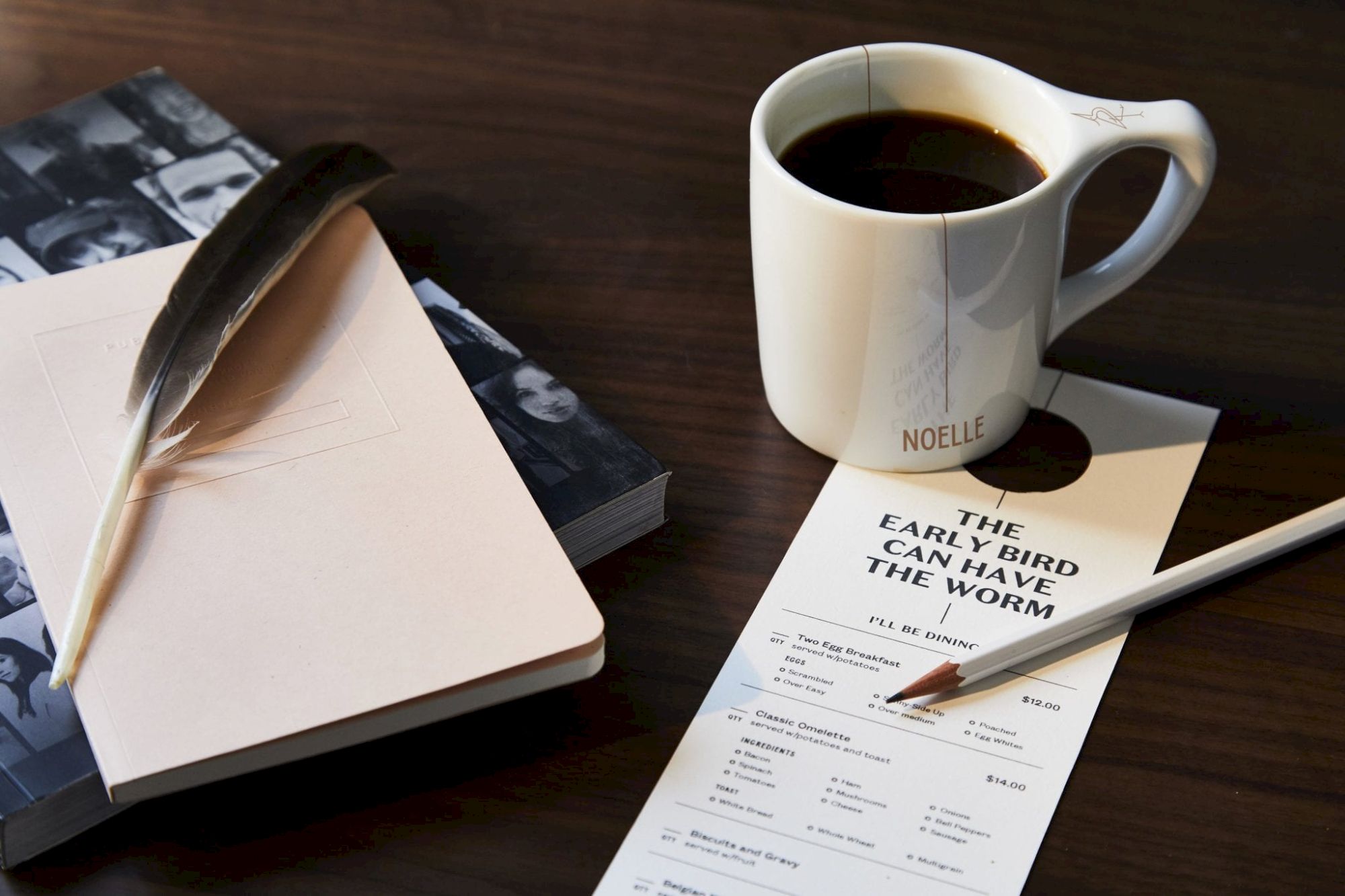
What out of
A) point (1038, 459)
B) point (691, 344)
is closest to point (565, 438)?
point (691, 344)

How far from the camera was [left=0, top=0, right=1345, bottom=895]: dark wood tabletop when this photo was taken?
454mm

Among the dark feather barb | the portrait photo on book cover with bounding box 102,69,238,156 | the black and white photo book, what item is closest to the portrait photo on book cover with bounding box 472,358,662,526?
the black and white photo book

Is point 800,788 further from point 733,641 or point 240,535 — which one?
point 240,535

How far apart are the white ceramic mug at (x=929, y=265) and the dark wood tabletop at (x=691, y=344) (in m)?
0.06

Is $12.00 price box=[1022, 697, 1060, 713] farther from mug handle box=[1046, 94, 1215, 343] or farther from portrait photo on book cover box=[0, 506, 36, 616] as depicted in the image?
portrait photo on book cover box=[0, 506, 36, 616]

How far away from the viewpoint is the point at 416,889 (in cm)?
44

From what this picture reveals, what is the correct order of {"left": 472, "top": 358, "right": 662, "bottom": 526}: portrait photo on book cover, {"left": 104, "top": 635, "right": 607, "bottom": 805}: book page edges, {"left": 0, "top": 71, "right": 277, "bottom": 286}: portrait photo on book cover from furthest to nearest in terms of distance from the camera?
{"left": 0, "top": 71, "right": 277, "bottom": 286}: portrait photo on book cover
{"left": 472, "top": 358, "right": 662, "bottom": 526}: portrait photo on book cover
{"left": 104, "top": 635, "right": 607, "bottom": 805}: book page edges

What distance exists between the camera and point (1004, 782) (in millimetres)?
466

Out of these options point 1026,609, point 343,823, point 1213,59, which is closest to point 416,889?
point 343,823

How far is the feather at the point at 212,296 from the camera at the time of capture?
49 cm

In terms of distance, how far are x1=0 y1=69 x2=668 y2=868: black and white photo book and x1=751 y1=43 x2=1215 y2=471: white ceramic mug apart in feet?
0.31

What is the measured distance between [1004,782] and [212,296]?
0.41 meters

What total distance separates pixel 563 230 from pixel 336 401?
0.21 m

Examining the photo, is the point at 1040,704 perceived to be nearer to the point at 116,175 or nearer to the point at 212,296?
the point at 212,296
